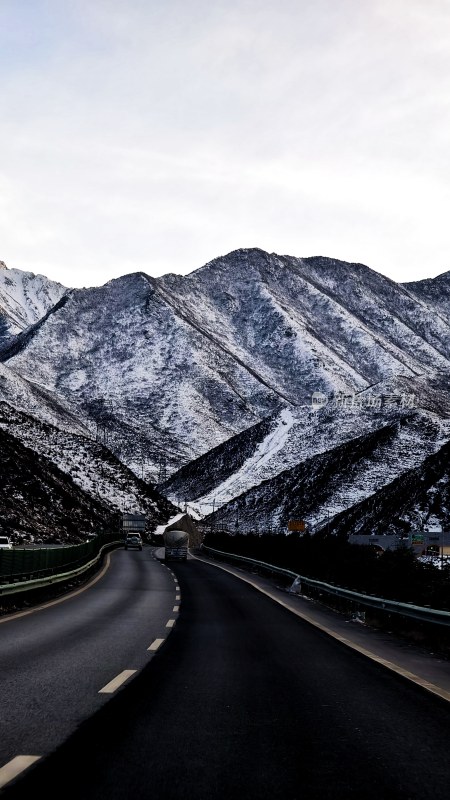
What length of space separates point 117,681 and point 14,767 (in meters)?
4.20

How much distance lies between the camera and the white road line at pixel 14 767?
17.4ft

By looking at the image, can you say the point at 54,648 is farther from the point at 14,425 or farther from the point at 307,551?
the point at 14,425

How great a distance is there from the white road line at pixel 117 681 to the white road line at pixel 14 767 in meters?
3.13

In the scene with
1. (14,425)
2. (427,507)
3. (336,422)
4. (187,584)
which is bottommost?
(187,584)

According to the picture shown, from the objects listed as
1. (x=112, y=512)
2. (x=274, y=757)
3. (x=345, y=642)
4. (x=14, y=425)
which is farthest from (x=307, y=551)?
(x=14, y=425)

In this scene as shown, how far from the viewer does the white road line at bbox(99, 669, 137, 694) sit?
9.03m

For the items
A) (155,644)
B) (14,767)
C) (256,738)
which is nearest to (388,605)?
(155,644)

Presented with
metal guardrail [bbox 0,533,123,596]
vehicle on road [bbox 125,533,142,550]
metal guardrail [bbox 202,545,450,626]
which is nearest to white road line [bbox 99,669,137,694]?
metal guardrail [bbox 202,545,450,626]

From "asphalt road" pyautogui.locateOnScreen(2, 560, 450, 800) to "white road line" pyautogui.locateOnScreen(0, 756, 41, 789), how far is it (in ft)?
0.26

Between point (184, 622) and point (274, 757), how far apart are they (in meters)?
12.4

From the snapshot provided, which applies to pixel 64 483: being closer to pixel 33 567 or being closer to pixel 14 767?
pixel 33 567

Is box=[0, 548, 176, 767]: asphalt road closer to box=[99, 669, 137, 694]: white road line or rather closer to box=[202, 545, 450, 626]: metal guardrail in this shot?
box=[99, 669, 137, 694]: white road line

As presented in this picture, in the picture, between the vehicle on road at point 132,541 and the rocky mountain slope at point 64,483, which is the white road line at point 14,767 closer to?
the rocky mountain slope at point 64,483

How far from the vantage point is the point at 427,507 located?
354 ft
